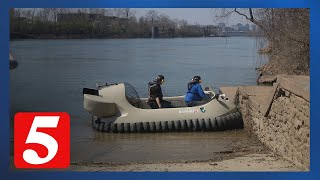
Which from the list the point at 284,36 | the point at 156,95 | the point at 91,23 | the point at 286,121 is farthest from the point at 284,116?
the point at 91,23

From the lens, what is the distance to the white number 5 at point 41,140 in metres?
4.84

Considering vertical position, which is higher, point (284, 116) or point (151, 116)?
point (284, 116)

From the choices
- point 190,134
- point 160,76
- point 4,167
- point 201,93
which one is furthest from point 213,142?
point 4,167

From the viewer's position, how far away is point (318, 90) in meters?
4.65

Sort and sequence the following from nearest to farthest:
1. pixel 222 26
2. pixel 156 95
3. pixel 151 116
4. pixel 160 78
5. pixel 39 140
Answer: pixel 39 140 → pixel 222 26 → pixel 160 78 → pixel 156 95 → pixel 151 116

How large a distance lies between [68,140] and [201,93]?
2.16m

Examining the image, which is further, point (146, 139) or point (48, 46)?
point (146, 139)

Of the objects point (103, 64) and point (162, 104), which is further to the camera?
point (162, 104)

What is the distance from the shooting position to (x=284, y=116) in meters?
5.81

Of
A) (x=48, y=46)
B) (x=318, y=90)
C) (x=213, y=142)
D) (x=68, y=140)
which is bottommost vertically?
(x=213, y=142)

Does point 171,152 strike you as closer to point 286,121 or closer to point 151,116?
point 151,116

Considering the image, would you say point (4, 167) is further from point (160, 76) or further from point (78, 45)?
point (160, 76)

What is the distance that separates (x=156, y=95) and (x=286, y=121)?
6.45 ft

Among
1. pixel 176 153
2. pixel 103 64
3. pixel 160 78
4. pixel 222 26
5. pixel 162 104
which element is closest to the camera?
pixel 222 26
